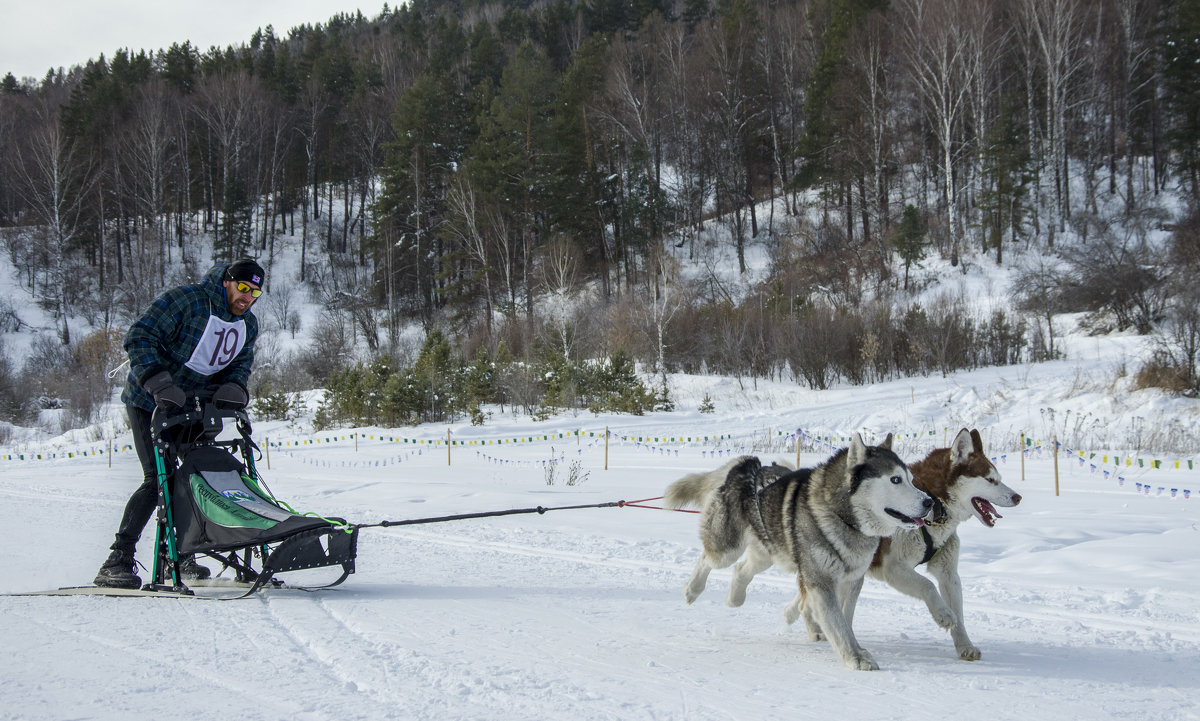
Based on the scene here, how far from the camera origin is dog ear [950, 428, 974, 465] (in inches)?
155

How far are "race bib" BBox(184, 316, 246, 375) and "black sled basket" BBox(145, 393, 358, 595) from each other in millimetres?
208

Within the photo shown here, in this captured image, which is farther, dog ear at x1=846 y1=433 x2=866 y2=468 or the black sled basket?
the black sled basket

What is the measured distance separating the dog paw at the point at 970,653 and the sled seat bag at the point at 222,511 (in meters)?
3.17

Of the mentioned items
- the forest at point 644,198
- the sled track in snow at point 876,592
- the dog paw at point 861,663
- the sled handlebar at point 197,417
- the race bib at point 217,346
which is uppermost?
the forest at point 644,198

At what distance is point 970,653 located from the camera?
3.57 meters

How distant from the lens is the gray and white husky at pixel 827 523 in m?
3.47

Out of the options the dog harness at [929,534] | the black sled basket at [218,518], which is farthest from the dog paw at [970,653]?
the black sled basket at [218,518]

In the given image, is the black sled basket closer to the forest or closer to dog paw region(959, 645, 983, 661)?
dog paw region(959, 645, 983, 661)

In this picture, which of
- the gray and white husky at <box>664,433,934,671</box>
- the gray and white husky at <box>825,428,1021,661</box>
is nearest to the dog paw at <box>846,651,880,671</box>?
the gray and white husky at <box>664,433,934,671</box>

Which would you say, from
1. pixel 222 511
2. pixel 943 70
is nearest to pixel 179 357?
pixel 222 511

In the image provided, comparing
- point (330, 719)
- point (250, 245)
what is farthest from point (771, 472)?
point (250, 245)

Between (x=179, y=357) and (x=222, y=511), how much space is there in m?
1.02

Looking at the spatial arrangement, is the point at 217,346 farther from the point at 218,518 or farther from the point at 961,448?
the point at 961,448

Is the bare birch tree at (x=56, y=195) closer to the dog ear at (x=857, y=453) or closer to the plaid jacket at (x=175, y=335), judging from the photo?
the plaid jacket at (x=175, y=335)
